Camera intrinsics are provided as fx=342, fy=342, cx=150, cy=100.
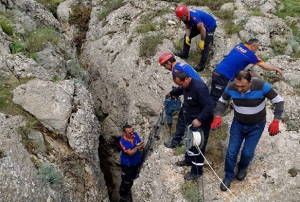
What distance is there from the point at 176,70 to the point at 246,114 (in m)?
1.66

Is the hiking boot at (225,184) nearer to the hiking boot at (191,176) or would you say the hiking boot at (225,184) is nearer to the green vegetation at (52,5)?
the hiking boot at (191,176)

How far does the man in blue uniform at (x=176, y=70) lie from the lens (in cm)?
691

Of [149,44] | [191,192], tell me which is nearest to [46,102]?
[191,192]

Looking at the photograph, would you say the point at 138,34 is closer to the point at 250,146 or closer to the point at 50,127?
the point at 50,127

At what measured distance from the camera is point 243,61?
8000 millimetres

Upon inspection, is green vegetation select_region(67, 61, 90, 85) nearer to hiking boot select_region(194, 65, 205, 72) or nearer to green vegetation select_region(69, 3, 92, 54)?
green vegetation select_region(69, 3, 92, 54)

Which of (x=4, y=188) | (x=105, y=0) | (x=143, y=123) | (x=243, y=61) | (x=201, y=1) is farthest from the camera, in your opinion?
(x=105, y=0)

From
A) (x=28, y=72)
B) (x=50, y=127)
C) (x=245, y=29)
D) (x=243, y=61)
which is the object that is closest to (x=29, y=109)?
(x=50, y=127)

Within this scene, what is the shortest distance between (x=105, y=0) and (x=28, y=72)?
672cm

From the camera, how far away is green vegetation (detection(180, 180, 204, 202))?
682 cm

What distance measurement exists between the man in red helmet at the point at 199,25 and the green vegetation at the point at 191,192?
13.5 ft

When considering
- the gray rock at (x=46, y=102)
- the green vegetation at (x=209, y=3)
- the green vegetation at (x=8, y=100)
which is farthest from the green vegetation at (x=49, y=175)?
the green vegetation at (x=209, y=3)

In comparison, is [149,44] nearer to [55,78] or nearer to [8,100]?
[55,78]

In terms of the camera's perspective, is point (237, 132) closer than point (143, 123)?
Yes
